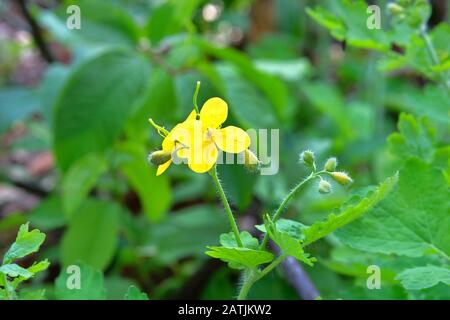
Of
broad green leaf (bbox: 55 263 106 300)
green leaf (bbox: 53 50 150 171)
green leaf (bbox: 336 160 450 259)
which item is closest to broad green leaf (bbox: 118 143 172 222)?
green leaf (bbox: 53 50 150 171)

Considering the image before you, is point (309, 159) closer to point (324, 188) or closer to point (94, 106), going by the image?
point (324, 188)

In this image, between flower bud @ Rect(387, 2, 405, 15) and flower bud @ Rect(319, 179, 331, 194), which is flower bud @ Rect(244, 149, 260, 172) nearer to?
flower bud @ Rect(319, 179, 331, 194)

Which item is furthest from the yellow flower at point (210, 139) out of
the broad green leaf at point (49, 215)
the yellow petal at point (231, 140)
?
the broad green leaf at point (49, 215)

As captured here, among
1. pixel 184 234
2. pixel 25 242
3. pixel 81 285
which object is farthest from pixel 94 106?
pixel 25 242

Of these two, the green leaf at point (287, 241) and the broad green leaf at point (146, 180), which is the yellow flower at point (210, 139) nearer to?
the green leaf at point (287, 241)

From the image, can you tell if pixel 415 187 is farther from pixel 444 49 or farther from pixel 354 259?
pixel 444 49

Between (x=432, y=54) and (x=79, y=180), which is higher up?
(x=432, y=54)
